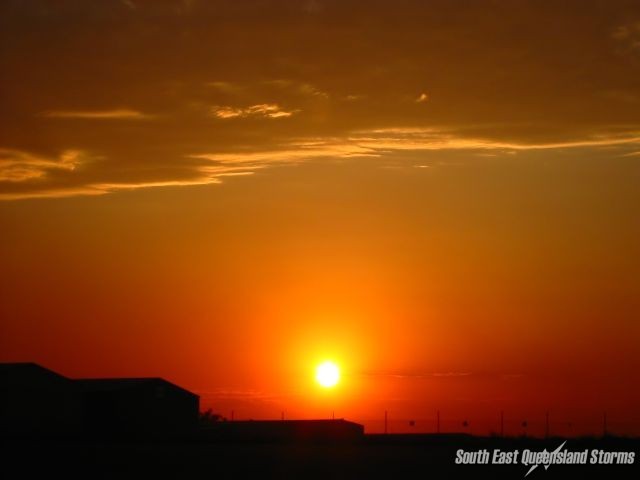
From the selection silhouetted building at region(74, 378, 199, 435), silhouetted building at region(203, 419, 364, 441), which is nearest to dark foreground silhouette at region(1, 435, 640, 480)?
silhouetted building at region(203, 419, 364, 441)

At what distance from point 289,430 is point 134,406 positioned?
40.3 ft

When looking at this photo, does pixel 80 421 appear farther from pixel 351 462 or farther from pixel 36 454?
pixel 351 462

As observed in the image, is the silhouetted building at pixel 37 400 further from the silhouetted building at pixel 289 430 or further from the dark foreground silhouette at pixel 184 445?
the silhouetted building at pixel 289 430

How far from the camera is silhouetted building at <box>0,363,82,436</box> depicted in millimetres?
81375

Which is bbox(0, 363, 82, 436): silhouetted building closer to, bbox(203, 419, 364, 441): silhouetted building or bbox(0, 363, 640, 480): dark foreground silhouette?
bbox(0, 363, 640, 480): dark foreground silhouette

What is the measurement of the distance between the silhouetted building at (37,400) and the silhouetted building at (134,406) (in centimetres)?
109

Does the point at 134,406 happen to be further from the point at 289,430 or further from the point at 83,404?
the point at 289,430

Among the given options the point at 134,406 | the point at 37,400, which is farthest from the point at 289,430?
the point at 37,400

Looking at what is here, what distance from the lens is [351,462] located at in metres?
52.3

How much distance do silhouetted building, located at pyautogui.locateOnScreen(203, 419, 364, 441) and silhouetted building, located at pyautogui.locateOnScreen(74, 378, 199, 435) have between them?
10.1 ft

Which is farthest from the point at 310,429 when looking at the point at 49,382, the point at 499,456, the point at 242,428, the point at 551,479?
the point at 551,479

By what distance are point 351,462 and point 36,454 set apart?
51.4 feet

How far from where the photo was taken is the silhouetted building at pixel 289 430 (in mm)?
76062

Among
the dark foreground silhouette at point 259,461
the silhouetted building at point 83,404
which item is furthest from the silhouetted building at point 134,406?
the dark foreground silhouette at point 259,461
